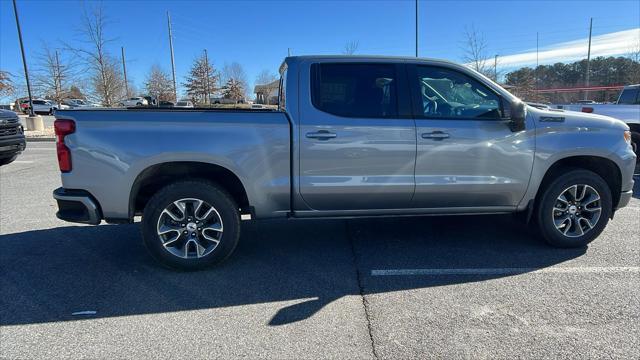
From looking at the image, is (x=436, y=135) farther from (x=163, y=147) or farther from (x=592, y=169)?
(x=163, y=147)

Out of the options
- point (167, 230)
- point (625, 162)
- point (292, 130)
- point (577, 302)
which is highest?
point (292, 130)

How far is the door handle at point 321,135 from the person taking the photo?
3910 mm

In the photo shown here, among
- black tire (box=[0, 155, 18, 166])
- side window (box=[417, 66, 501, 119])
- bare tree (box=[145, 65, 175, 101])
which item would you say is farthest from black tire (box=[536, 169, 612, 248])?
bare tree (box=[145, 65, 175, 101])

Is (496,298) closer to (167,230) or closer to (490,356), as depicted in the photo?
(490,356)

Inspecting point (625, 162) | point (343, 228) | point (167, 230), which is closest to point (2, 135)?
point (167, 230)

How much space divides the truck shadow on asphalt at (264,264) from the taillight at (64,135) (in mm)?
1036

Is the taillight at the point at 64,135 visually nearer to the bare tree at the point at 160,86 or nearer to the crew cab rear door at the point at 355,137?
the crew cab rear door at the point at 355,137

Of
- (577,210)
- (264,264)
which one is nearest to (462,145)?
(577,210)

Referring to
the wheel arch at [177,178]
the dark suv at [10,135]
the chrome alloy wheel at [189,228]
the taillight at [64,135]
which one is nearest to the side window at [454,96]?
the wheel arch at [177,178]

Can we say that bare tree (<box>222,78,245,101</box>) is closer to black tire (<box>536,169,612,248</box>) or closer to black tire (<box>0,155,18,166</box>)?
black tire (<box>0,155,18,166</box>)

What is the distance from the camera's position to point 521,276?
12.6 ft

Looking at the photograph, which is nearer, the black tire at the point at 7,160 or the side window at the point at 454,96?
the side window at the point at 454,96

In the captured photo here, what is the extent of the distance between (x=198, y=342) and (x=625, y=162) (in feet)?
14.8

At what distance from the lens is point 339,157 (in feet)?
13.0
